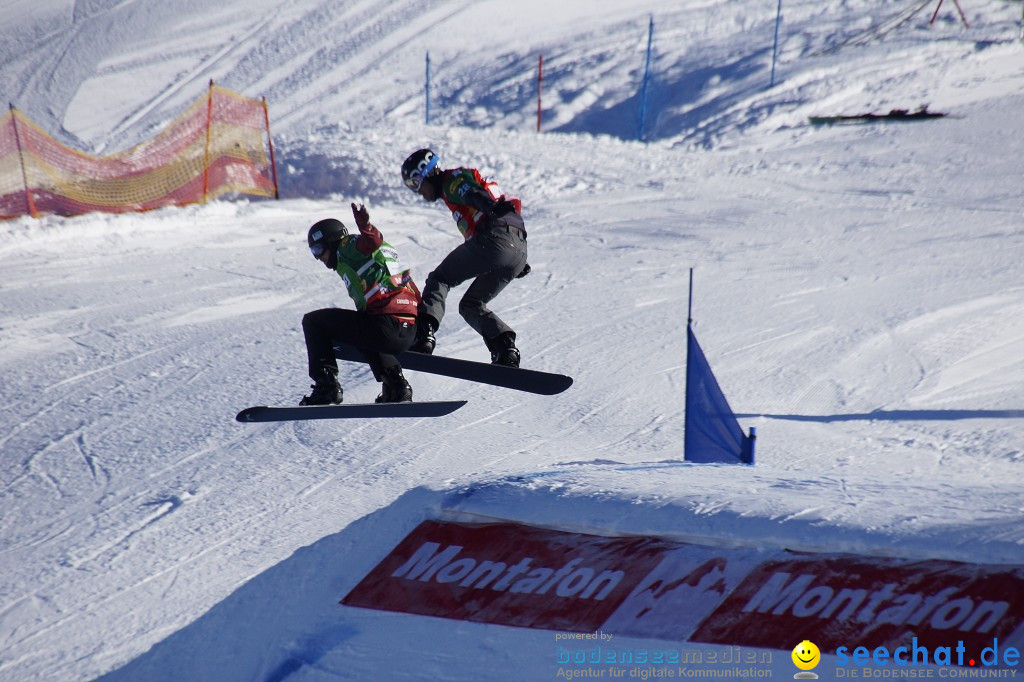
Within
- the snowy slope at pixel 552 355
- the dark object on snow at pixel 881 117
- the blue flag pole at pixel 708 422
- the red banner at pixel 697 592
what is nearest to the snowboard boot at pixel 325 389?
the snowy slope at pixel 552 355

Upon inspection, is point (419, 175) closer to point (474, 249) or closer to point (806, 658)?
point (474, 249)

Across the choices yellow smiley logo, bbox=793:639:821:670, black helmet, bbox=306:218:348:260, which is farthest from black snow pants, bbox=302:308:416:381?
yellow smiley logo, bbox=793:639:821:670

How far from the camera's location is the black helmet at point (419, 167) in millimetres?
6273

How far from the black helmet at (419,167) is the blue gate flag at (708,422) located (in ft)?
7.12

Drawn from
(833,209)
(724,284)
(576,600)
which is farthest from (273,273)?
(576,600)

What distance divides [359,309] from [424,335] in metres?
0.50

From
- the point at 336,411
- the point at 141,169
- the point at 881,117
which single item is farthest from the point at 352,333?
the point at 881,117

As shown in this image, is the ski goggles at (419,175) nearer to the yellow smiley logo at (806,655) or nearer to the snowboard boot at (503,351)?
the snowboard boot at (503,351)

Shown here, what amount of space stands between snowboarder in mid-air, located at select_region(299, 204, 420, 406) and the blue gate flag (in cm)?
206

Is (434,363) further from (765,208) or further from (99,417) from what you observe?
(765,208)

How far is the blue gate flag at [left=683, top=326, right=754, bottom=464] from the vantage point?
6.90 meters

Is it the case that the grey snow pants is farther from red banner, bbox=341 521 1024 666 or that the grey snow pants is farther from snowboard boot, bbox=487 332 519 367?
red banner, bbox=341 521 1024 666

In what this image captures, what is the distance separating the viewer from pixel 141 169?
15852 millimetres

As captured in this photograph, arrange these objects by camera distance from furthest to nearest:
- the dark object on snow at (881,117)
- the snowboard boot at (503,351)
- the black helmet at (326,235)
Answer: the dark object on snow at (881,117) → the snowboard boot at (503,351) → the black helmet at (326,235)
